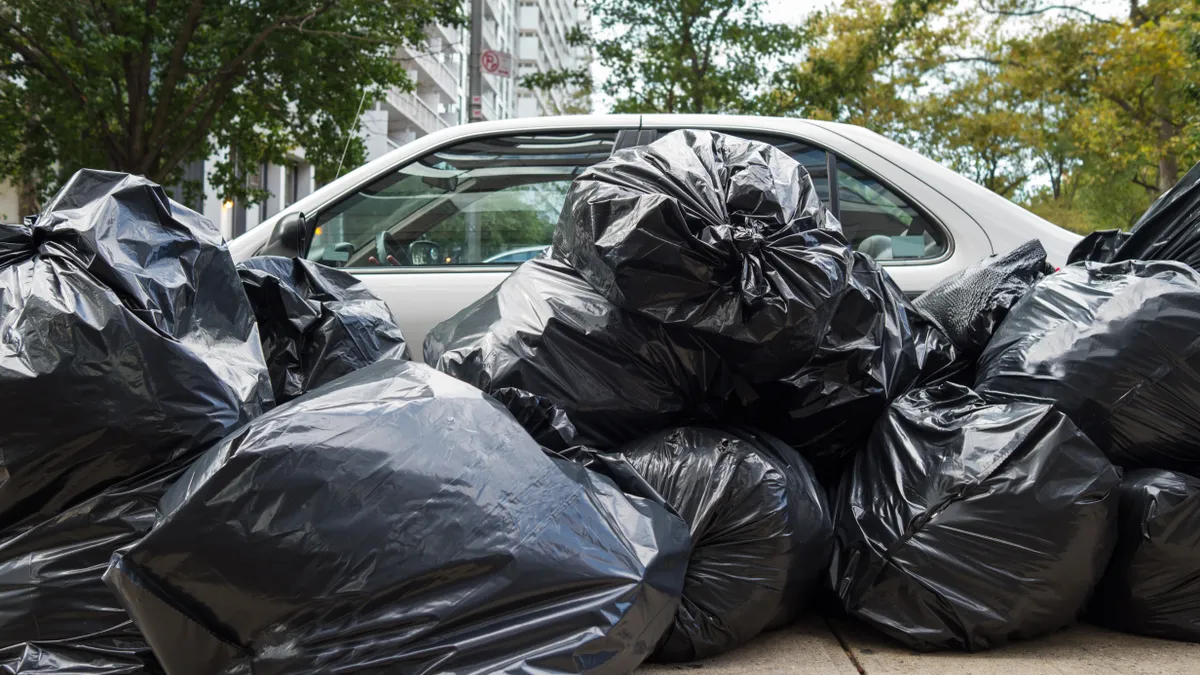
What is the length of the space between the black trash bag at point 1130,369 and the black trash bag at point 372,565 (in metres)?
1.17

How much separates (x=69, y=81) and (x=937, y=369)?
29.1 feet

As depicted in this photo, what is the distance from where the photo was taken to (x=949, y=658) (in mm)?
2105

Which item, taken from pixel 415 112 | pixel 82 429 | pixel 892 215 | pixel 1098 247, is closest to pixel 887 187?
pixel 892 215

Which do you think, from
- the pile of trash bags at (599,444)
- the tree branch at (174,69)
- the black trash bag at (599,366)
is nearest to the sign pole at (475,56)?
the tree branch at (174,69)

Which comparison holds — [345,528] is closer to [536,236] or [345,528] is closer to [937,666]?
[937,666]

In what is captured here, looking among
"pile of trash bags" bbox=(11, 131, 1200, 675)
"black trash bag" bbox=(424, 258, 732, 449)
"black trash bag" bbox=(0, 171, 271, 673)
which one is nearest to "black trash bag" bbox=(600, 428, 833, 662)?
"pile of trash bags" bbox=(11, 131, 1200, 675)

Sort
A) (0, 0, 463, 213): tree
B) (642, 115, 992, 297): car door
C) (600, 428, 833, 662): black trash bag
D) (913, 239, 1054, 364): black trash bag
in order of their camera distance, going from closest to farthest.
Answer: (600, 428, 833, 662): black trash bag
(913, 239, 1054, 364): black trash bag
(642, 115, 992, 297): car door
(0, 0, 463, 213): tree

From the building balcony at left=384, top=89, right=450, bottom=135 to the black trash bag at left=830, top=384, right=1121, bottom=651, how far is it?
98.2ft

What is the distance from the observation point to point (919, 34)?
20.1m

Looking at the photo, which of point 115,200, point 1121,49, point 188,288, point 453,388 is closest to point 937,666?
point 453,388

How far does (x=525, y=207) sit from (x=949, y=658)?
6.80ft

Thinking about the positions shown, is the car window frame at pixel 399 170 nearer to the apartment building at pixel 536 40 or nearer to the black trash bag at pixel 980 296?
the black trash bag at pixel 980 296

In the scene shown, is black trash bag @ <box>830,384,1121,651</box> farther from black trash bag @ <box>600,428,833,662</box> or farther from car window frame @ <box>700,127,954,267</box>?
car window frame @ <box>700,127,954,267</box>

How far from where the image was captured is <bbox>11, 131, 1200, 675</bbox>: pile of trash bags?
5.53ft
